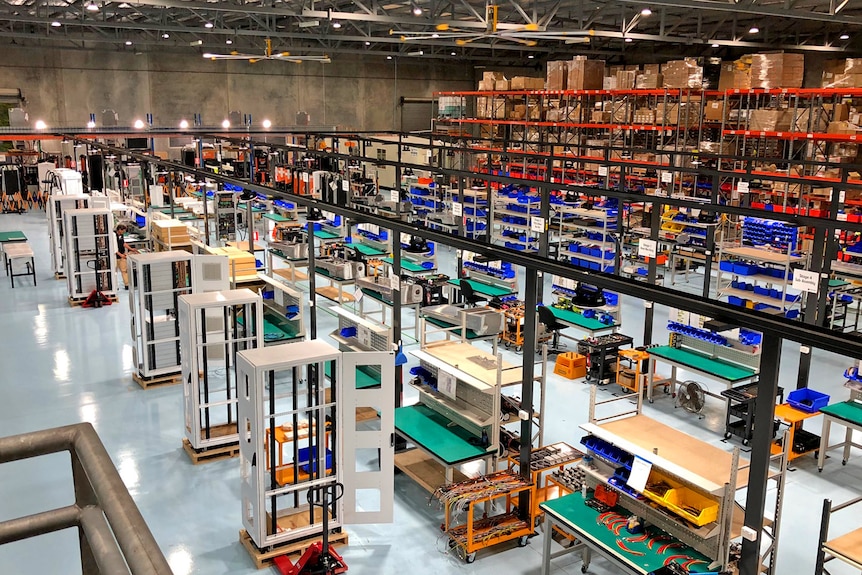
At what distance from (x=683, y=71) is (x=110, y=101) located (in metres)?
20.4

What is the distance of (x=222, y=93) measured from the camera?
29.3 meters

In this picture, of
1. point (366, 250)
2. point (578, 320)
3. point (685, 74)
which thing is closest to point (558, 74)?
→ point (685, 74)

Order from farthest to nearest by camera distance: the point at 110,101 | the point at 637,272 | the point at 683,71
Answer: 1. the point at 110,101
2. the point at 683,71
3. the point at 637,272

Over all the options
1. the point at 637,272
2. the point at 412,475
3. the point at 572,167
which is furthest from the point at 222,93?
the point at 412,475

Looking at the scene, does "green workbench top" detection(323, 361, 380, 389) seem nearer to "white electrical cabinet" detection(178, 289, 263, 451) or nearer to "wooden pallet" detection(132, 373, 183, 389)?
"white electrical cabinet" detection(178, 289, 263, 451)

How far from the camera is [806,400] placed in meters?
8.41

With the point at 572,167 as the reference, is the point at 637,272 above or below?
below

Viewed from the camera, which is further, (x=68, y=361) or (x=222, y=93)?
(x=222, y=93)

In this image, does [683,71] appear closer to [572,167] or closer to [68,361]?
[572,167]

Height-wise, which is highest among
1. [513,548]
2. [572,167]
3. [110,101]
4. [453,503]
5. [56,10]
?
[56,10]

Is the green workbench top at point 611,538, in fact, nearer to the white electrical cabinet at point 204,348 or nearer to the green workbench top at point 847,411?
the green workbench top at point 847,411

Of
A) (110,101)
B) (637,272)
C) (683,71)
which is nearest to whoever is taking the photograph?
(637,272)

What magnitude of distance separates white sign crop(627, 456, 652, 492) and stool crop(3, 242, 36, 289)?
45.8ft

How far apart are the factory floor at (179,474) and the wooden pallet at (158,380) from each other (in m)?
0.11
